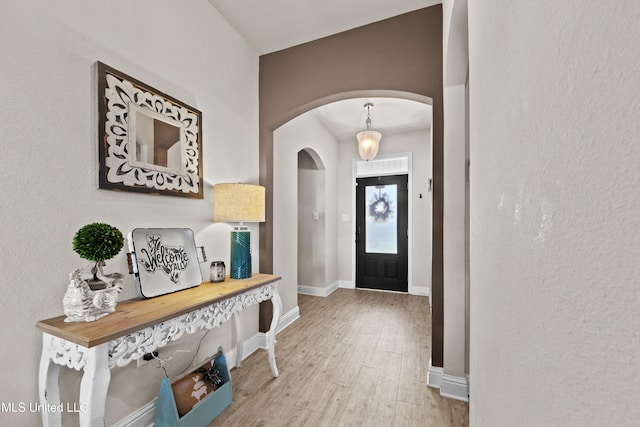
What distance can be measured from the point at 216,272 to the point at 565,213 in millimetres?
1923

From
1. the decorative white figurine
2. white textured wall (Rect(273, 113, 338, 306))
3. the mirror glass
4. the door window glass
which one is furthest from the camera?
the door window glass

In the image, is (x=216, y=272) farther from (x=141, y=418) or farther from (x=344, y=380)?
(x=344, y=380)

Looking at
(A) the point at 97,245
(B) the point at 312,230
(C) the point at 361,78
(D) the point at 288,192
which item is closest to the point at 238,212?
(A) the point at 97,245

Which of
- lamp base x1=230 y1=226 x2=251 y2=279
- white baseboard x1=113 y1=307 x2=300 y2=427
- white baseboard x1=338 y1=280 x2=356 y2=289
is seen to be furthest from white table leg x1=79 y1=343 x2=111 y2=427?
white baseboard x1=338 y1=280 x2=356 y2=289

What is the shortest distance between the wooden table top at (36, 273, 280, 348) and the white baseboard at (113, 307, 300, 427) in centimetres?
64

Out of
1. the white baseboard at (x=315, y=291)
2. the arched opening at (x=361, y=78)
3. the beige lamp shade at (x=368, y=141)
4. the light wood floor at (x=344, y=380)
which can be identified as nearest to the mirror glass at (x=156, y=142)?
the arched opening at (x=361, y=78)

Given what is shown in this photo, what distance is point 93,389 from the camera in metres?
1.01

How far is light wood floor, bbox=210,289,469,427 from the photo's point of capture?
165cm

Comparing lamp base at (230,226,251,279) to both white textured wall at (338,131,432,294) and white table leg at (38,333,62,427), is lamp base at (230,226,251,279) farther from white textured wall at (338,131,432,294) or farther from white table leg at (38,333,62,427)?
white textured wall at (338,131,432,294)

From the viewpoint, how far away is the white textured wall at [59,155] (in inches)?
43.2

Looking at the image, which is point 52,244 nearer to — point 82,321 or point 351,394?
point 82,321

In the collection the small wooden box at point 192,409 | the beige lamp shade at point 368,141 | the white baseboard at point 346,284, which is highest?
the beige lamp shade at point 368,141

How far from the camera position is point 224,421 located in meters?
1.60

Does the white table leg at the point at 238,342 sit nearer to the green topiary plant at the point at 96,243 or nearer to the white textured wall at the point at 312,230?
the green topiary plant at the point at 96,243
